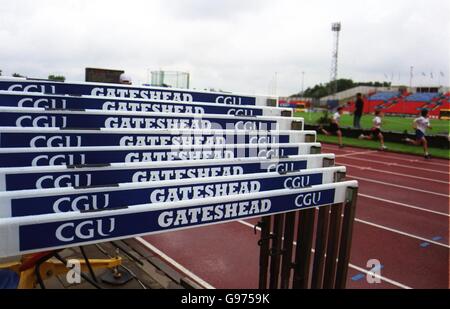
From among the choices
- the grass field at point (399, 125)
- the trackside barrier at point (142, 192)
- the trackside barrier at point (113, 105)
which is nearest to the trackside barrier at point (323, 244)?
the trackside barrier at point (142, 192)

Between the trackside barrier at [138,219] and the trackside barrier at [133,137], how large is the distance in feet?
2.52

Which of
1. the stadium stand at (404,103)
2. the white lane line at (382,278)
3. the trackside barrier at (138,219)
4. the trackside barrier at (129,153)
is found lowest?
the white lane line at (382,278)

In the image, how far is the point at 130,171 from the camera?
2.03m

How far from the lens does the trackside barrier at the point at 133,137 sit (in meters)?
2.20

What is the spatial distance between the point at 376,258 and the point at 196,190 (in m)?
4.64

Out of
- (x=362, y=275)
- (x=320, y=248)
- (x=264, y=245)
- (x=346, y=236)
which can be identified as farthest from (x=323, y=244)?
(x=362, y=275)

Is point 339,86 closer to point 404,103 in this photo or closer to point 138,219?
point 404,103

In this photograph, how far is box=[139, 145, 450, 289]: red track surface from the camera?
5117mm

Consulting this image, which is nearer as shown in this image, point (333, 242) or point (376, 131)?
point (333, 242)

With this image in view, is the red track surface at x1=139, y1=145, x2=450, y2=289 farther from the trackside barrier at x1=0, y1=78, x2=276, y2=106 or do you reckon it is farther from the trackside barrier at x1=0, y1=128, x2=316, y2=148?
the trackside barrier at x1=0, y1=128, x2=316, y2=148

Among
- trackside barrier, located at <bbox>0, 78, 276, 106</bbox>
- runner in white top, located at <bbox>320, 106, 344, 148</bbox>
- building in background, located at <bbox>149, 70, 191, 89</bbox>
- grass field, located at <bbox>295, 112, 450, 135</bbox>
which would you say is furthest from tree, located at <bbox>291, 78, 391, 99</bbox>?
trackside barrier, located at <bbox>0, 78, 276, 106</bbox>

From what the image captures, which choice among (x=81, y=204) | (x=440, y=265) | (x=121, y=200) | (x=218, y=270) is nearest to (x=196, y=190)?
(x=121, y=200)

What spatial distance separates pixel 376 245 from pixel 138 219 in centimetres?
541

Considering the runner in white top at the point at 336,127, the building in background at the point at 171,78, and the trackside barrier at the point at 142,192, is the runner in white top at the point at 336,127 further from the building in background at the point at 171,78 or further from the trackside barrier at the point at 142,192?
the trackside barrier at the point at 142,192
